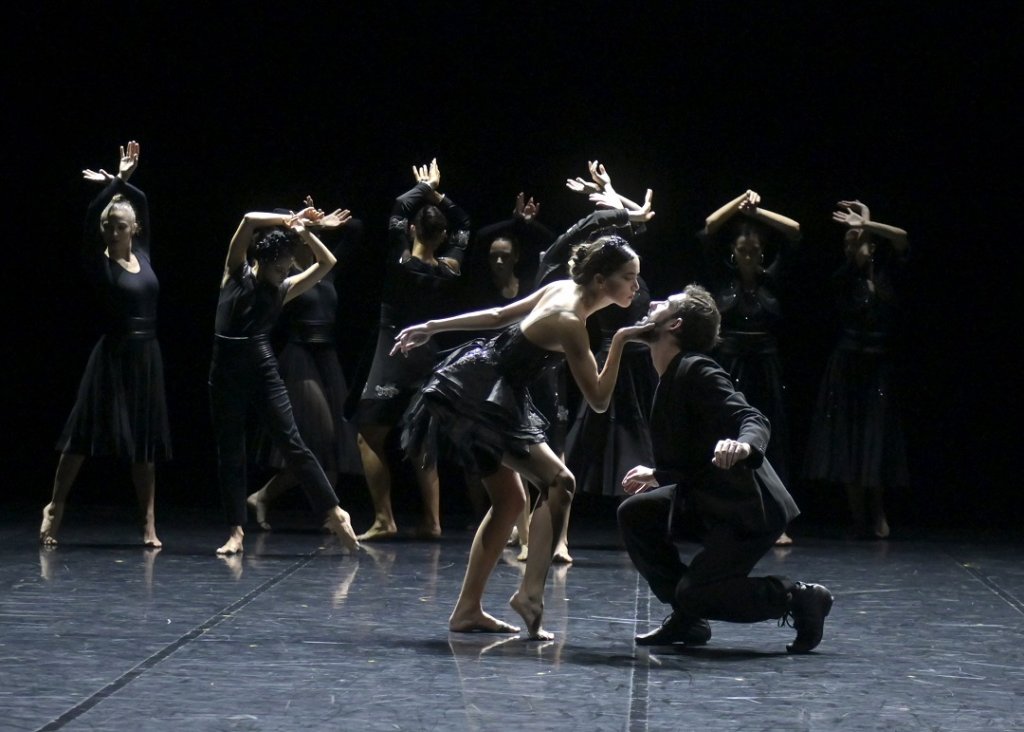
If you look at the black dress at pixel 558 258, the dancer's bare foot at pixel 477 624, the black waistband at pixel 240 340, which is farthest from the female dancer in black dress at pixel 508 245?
the dancer's bare foot at pixel 477 624

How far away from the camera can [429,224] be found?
7125 mm

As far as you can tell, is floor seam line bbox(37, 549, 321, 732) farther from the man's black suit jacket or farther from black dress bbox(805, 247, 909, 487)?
black dress bbox(805, 247, 909, 487)

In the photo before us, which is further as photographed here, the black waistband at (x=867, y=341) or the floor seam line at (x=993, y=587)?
the black waistband at (x=867, y=341)

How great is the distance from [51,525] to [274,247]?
1.44 m

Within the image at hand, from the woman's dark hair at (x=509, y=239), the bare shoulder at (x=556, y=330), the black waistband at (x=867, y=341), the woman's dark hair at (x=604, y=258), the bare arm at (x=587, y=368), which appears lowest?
the bare arm at (x=587, y=368)

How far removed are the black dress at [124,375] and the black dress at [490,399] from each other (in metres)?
2.34

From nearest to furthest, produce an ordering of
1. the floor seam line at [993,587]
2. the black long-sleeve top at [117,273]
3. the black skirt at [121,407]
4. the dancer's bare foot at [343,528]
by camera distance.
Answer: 1. the floor seam line at [993,587]
2. the dancer's bare foot at [343,528]
3. the black long-sleeve top at [117,273]
4. the black skirt at [121,407]

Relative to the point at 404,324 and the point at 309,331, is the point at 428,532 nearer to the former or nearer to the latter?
the point at 404,324

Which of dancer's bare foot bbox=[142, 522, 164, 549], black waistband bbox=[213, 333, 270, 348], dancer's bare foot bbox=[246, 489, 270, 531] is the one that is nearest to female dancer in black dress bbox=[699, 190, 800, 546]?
black waistband bbox=[213, 333, 270, 348]

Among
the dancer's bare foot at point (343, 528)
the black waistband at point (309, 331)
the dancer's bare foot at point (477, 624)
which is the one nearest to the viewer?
the dancer's bare foot at point (477, 624)

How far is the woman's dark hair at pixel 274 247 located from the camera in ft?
21.0

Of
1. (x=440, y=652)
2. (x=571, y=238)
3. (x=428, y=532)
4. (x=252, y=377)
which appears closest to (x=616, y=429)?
(x=428, y=532)

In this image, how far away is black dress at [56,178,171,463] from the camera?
656 cm

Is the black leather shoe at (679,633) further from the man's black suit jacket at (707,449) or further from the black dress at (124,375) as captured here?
the black dress at (124,375)
